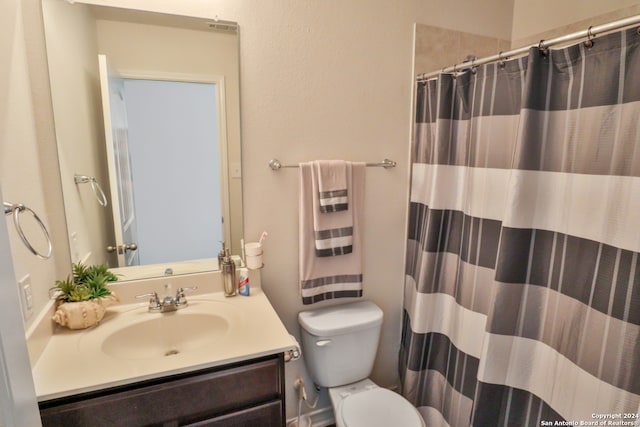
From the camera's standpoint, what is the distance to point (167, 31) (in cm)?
138

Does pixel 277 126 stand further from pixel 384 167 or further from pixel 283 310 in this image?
pixel 283 310

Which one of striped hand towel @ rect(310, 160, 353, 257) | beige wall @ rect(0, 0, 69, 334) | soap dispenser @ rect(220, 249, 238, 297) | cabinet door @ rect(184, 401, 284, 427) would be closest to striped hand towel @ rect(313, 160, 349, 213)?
striped hand towel @ rect(310, 160, 353, 257)

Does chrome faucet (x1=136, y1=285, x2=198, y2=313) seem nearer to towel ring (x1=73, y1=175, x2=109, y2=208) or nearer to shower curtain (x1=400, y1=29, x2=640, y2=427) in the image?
towel ring (x1=73, y1=175, x2=109, y2=208)

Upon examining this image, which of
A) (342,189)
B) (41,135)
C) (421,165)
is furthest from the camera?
(421,165)

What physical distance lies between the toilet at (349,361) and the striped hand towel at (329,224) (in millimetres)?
325

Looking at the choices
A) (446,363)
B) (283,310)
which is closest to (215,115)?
(283,310)

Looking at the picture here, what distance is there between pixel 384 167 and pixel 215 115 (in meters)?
0.88

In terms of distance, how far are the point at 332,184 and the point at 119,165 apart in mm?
914

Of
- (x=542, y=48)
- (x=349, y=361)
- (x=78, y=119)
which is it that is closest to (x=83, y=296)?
(x=78, y=119)

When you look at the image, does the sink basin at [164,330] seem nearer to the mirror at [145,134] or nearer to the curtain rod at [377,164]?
the mirror at [145,134]

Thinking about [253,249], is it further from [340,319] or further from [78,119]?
[78,119]

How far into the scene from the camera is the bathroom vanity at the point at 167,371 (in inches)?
39.4

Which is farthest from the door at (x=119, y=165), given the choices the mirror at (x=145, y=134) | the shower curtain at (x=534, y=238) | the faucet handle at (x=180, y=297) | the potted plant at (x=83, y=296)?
the shower curtain at (x=534, y=238)

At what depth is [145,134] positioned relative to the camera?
1.42 m
